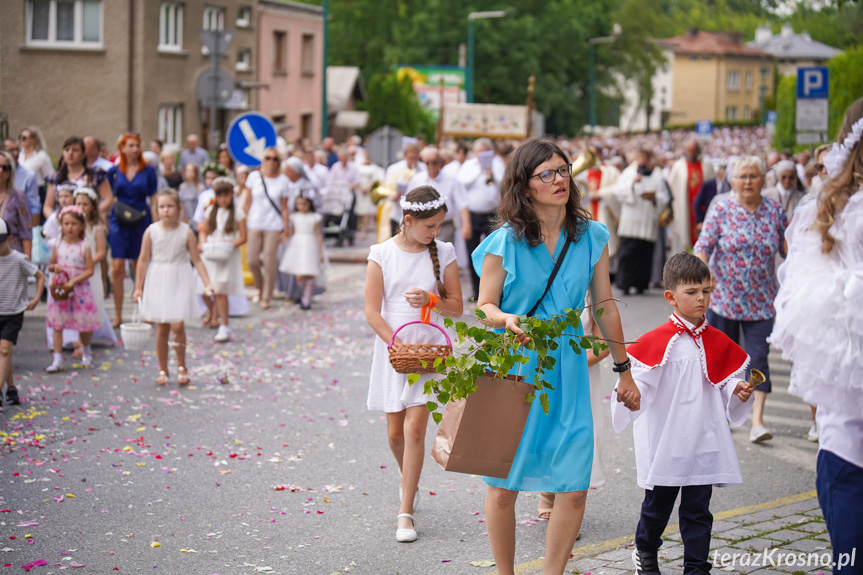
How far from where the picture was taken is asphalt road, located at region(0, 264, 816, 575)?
5.32 meters

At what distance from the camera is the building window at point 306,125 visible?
4575 cm

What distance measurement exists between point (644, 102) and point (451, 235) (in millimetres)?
82470

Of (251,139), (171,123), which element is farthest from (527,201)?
(171,123)

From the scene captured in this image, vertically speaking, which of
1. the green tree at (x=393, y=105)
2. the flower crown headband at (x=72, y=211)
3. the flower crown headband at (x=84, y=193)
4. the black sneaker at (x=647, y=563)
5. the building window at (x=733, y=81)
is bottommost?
the black sneaker at (x=647, y=563)

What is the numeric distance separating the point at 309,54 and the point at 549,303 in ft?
141

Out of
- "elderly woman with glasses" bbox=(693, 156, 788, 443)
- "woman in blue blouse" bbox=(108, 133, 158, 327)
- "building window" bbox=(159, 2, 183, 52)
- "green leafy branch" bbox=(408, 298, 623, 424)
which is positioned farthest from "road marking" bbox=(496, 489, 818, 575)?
"building window" bbox=(159, 2, 183, 52)

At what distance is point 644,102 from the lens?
93438mm

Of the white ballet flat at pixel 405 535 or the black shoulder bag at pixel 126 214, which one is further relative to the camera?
the black shoulder bag at pixel 126 214

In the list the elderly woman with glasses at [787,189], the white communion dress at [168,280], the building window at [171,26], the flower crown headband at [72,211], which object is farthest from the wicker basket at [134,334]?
the building window at [171,26]

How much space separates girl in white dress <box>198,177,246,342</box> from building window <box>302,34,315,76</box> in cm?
3350

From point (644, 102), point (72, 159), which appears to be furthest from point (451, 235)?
point (644, 102)

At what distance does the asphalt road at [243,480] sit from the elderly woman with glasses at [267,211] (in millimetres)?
4063

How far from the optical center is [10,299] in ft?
27.0

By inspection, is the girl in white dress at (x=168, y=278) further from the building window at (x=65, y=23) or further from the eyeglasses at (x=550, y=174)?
the building window at (x=65, y=23)
